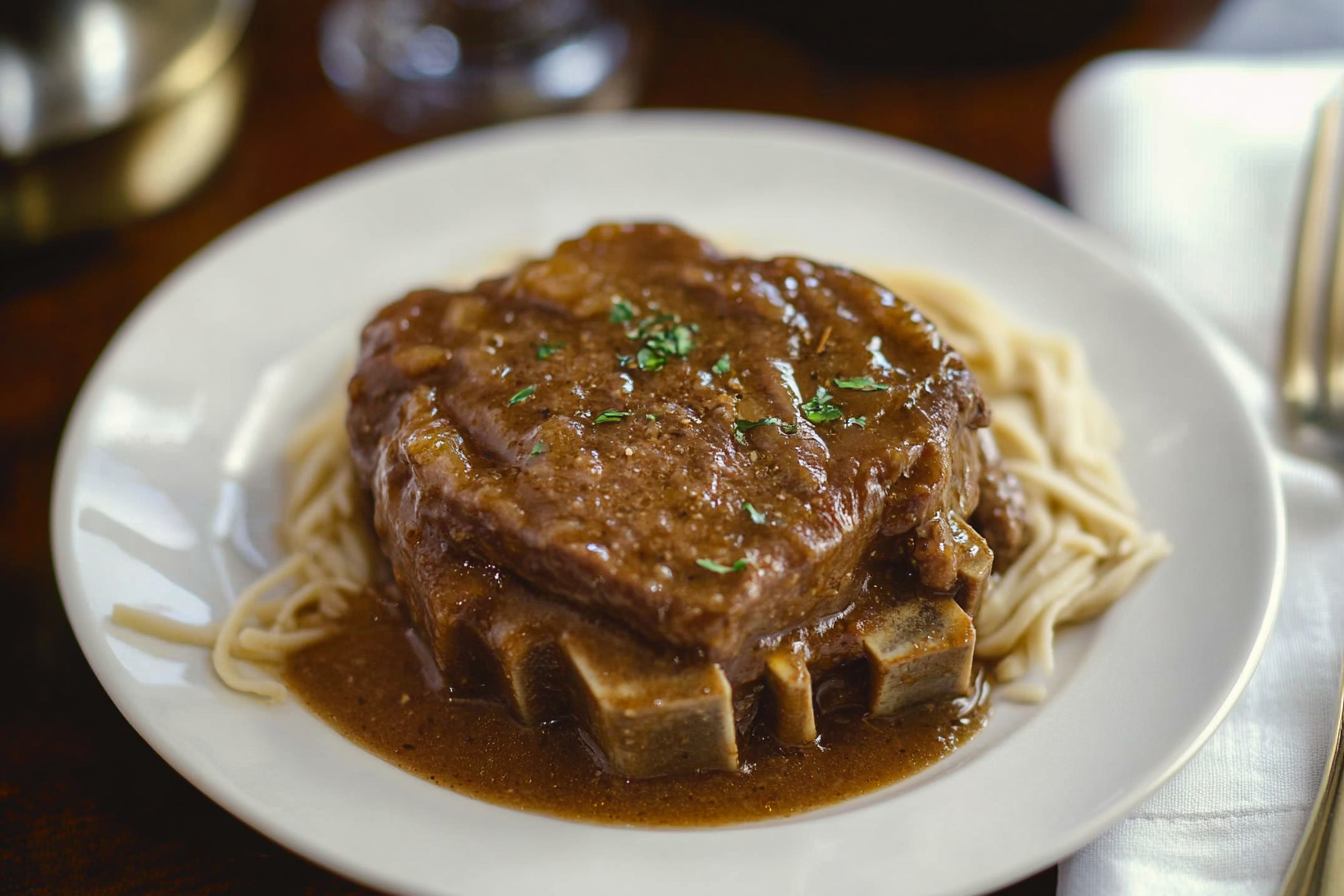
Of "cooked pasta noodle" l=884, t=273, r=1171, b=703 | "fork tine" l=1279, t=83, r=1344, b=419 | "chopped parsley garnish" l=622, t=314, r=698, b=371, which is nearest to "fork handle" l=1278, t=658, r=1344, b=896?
"cooked pasta noodle" l=884, t=273, r=1171, b=703

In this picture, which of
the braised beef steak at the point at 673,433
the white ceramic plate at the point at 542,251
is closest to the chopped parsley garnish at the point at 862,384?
the braised beef steak at the point at 673,433

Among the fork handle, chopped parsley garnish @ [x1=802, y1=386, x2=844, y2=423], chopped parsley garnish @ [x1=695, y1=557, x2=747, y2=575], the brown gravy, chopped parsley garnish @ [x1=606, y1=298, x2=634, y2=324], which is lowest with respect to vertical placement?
the fork handle

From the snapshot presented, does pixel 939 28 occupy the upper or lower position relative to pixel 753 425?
upper

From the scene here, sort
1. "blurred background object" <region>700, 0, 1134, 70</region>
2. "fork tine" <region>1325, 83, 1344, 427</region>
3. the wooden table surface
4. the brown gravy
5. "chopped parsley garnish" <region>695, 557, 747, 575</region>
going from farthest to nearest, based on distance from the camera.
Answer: "blurred background object" <region>700, 0, 1134, 70</region> < "fork tine" <region>1325, 83, 1344, 427</region> < the wooden table surface < the brown gravy < "chopped parsley garnish" <region>695, 557, 747, 575</region>

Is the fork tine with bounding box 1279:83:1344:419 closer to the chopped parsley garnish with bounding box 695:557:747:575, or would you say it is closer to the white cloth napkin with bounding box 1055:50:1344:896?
the white cloth napkin with bounding box 1055:50:1344:896

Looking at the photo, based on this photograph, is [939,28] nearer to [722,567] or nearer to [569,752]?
[722,567]

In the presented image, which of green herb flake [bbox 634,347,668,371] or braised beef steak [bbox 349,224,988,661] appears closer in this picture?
braised beef steak [bbox 349,224,988,661]

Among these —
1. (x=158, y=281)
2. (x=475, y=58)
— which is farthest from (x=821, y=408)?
(x=475, y=58)
